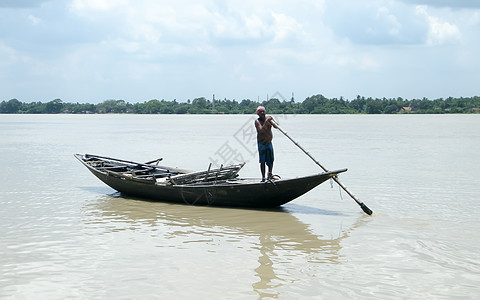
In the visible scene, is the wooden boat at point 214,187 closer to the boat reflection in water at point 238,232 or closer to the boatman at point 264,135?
the boat reflection in water at point 238,232

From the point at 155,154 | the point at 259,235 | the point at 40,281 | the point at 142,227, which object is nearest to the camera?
the point at 40,281

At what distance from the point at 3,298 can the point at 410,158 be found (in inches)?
616

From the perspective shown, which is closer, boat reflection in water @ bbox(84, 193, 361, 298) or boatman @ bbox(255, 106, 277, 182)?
boat reflection in water @ bbox(84, 193, 361, 298)

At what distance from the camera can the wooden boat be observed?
27.5 feet

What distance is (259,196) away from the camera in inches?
342

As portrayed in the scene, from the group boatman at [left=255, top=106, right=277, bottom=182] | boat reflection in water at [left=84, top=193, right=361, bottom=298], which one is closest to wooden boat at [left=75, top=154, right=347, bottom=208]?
boat reflection in water at [left=84, top=193, right=361, bottom=298]

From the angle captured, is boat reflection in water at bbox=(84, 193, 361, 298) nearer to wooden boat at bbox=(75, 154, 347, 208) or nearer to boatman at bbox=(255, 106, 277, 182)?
wooden boat at bbox=(75, 154, 347, 208)

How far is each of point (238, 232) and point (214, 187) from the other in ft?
5.24

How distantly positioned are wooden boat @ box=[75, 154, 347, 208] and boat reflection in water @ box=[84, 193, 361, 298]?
0.17 meters

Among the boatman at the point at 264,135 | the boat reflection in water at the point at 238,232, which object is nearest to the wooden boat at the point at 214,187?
the boat reflection in water at the point at 238,232

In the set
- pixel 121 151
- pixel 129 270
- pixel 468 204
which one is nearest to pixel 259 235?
pixel 129 270

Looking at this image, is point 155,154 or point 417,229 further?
point 155,154

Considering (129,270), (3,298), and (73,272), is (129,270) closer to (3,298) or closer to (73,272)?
(73,272)

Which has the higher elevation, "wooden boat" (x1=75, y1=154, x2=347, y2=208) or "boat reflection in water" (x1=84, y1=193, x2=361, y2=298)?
"wooden boat" (x1=75, y1=154, x2=347, y2=208)
